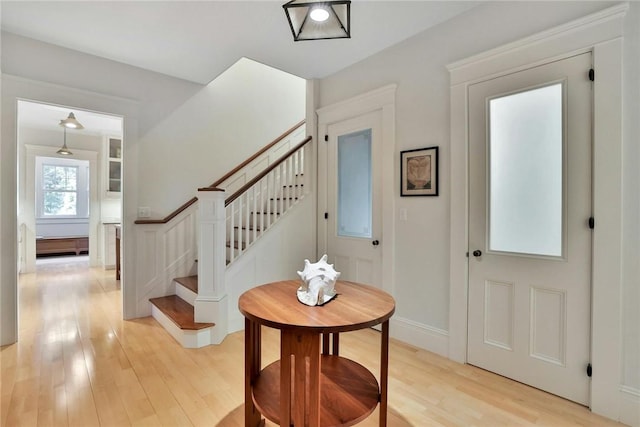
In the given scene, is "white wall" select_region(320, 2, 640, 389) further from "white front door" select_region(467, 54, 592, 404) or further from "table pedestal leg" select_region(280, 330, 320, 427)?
"table pedestal leg" select_region(280, 330, 320, 427)

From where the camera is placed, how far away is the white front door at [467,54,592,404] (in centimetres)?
194

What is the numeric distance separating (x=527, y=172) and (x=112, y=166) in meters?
7.09

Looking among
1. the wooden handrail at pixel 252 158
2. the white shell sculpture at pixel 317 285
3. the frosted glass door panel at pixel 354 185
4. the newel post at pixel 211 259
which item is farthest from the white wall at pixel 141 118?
the white shell sculpture at pixel 317 285

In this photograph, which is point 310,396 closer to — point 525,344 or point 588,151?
point 525,344

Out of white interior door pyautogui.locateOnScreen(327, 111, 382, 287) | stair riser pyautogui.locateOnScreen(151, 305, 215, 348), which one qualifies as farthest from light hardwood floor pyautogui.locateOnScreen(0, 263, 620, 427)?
white interior door pyautogui.locateOnScreen(327, 111, 382, 287)

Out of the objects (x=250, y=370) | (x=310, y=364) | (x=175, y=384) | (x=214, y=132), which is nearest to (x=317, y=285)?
(x=310, y=364)

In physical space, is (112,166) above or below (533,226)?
above

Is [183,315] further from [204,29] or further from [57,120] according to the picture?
[57,120]

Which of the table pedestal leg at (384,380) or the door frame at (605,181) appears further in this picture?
the door frame at (605,181)

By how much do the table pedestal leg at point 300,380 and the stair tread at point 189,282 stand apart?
6.92 feet

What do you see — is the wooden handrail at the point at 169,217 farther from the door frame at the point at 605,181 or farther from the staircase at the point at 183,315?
the door frame at the point at 605,181

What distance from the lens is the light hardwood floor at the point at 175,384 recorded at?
179cm

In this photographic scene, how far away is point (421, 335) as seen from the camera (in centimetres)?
273

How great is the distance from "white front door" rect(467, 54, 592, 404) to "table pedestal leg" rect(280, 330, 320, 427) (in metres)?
1.62
